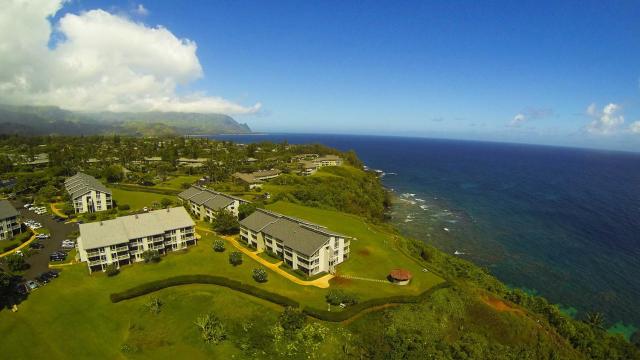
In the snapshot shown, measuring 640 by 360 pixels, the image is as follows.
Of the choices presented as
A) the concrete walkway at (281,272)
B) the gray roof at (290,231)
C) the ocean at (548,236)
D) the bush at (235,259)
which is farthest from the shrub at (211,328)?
the ocean at (548,236)

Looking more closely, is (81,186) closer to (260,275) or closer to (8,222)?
(8,222)

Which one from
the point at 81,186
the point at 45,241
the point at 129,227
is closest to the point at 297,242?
the point at 129,227

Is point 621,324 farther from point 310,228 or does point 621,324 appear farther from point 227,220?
point 227,220

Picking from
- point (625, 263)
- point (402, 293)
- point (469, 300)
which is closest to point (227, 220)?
point (402, 293)

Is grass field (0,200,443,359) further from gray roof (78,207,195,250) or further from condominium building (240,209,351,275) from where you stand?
gray roof (78,207,195,250)

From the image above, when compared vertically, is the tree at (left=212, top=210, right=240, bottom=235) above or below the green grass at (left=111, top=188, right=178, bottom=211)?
above

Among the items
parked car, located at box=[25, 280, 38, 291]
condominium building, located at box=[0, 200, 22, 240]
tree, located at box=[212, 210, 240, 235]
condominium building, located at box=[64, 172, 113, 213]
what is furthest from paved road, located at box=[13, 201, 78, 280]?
tree, located at box=[212, 210, 240, 235]
